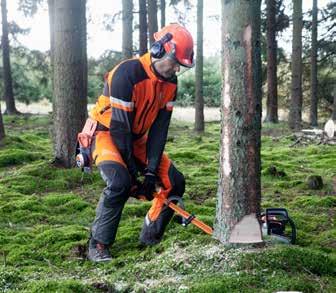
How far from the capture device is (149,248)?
15.6 feet

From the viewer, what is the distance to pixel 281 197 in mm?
7289

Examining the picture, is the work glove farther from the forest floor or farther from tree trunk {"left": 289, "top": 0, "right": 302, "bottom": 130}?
the forest floor

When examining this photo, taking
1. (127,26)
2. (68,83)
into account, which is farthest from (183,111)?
(68,83)

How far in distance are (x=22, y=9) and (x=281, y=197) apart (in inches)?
585

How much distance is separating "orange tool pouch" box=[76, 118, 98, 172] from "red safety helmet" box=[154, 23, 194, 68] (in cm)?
106

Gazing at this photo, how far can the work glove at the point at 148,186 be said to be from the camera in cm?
482

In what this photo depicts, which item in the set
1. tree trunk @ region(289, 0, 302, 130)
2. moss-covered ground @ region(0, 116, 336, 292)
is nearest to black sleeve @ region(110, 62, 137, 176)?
moss-covered ground @ region(0, 116, 336, 292)

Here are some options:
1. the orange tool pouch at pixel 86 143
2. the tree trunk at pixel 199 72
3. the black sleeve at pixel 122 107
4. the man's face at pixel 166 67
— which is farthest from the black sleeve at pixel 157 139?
the tree trunk at pixel 199 72

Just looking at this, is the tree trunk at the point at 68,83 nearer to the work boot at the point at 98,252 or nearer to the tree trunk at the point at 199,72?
the work boot at the point at 98,252

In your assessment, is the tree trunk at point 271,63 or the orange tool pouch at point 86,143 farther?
the tree trunk at point 271,63

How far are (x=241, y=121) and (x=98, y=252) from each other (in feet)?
6.07

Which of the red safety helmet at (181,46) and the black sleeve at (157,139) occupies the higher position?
the red safety helmet at (181,46)

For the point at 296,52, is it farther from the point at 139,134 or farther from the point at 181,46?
the point at 181,46

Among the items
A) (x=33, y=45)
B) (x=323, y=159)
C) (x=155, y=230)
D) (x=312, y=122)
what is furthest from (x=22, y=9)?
(x=155, y=230)
